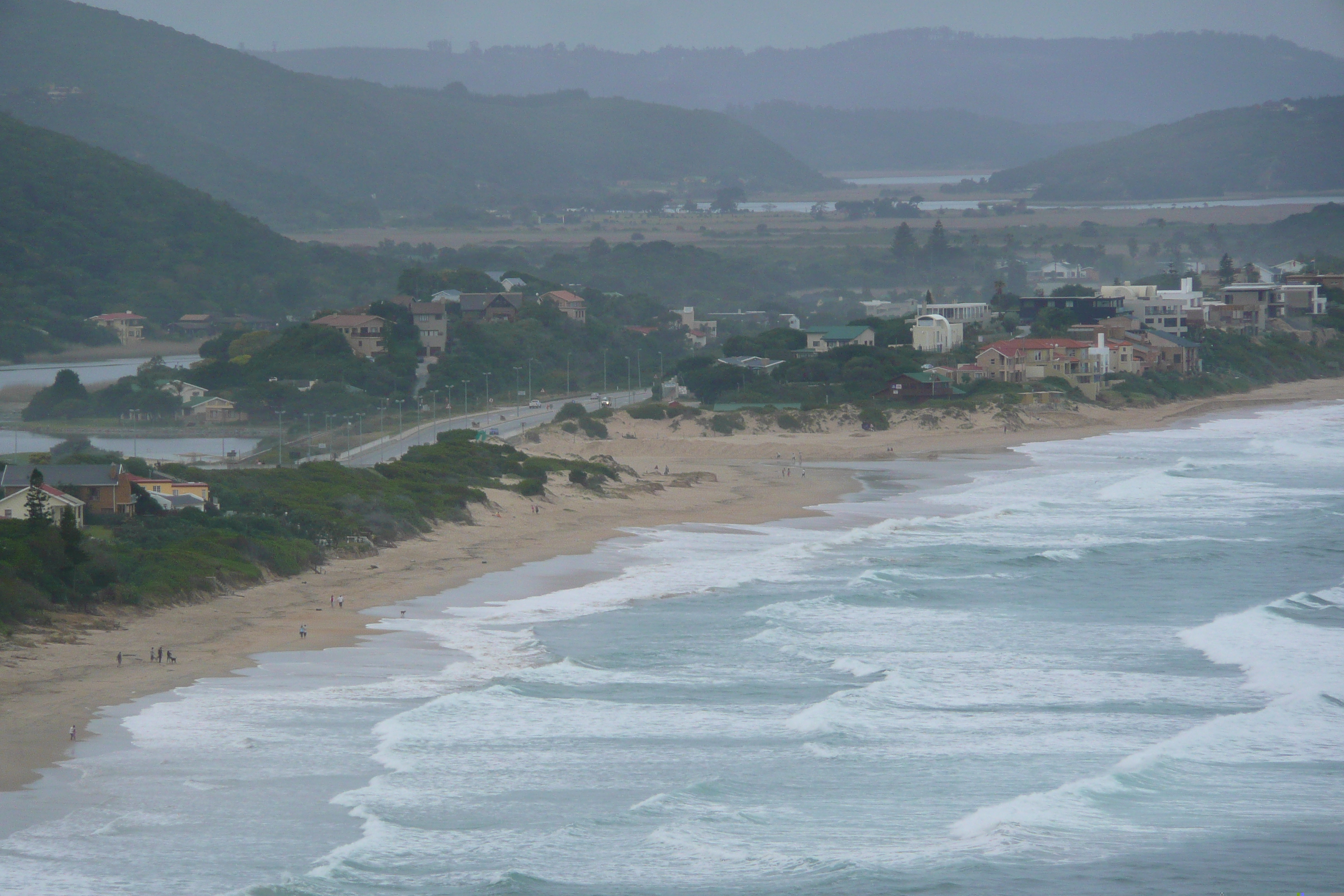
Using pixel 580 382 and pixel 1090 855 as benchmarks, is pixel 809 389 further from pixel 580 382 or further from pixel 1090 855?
pixel 1090 855

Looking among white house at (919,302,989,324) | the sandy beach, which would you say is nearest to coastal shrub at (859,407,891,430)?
the sandy beach

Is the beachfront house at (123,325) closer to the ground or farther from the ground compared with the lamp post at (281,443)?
farther from the ground

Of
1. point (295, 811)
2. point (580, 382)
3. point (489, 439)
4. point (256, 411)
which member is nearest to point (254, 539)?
point (295, 811)

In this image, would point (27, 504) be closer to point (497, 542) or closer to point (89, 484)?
point (89, 484)

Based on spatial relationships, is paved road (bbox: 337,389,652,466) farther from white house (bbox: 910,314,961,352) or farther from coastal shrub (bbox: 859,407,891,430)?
white house (bbox: 910,314,961,352)

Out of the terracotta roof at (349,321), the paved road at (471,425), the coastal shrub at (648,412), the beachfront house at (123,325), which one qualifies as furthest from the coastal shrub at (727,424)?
the beachfront house at (123,325)

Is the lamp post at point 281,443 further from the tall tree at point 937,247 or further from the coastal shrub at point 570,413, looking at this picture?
the tall tree at point 937,247
